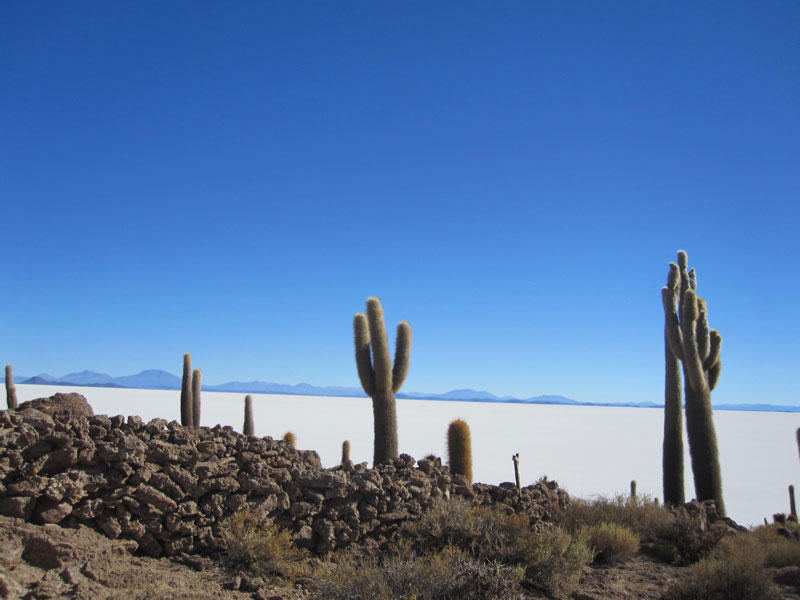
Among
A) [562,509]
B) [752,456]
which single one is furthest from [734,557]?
[752,456]

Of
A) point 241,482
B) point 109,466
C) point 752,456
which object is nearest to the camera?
point 109,466

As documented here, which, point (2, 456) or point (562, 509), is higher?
point (2, 456)

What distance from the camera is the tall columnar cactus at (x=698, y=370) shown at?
49.6ft

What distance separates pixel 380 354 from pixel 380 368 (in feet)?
1.12

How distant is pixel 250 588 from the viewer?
6.94 metres

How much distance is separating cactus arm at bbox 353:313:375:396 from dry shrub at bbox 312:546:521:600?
26.0ft

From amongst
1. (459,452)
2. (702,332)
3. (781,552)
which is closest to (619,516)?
(781,552)

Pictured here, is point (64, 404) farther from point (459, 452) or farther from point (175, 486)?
point (459, 452)

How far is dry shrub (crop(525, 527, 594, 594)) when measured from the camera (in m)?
8.07

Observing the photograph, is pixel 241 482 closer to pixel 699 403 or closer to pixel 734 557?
pixel 734 557

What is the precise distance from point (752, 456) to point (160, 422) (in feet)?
127

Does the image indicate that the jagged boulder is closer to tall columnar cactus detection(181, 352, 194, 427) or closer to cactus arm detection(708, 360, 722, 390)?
tall columnar cactus detection(181, 352, 194, 427)

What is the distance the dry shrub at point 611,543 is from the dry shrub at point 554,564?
3.47ft

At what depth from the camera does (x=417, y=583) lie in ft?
21.2
